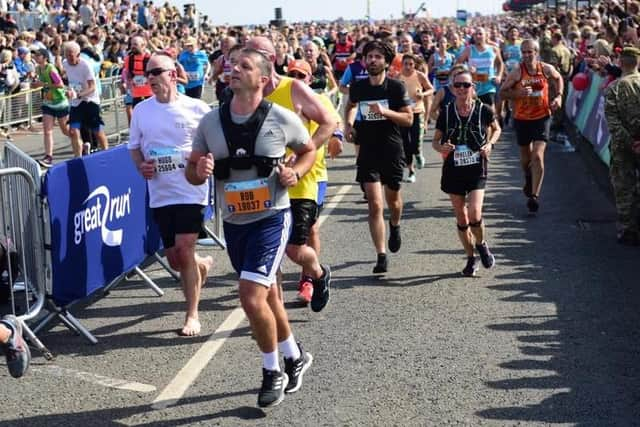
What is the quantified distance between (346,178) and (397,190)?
594 centimetres

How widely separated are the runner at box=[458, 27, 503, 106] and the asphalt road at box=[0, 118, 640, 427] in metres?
5.64

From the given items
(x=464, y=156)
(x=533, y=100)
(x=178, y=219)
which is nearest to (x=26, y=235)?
(x=178, y=219)

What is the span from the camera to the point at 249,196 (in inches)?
239

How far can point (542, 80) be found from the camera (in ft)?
40.5

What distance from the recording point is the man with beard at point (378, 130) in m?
9.39

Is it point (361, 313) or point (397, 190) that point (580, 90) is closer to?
point (397, 190)

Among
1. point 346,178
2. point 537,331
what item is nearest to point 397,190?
point 537,331

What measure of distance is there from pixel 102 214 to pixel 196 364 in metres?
1.73

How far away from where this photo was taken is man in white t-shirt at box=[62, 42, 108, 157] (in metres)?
15.5

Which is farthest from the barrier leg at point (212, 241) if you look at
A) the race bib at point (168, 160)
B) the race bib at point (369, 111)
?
the race bib at point (168, 160)

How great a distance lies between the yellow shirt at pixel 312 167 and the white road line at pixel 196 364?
3.33ft

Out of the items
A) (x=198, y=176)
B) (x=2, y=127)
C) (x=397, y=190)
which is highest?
(x=198, y=176)

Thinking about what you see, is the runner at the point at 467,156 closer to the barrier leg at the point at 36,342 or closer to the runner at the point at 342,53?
the barrier leg at the point at 36,342

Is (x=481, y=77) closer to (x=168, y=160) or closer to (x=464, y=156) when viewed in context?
(x=464, y=156)
